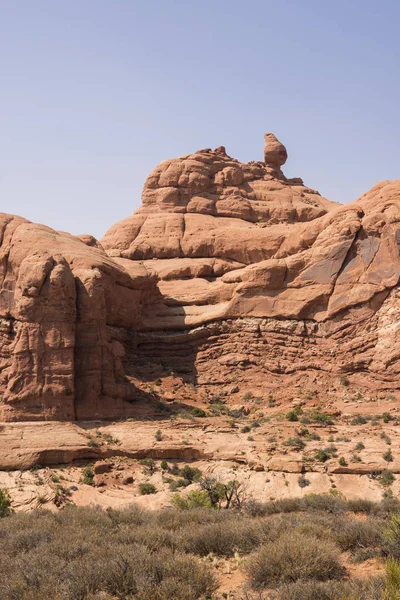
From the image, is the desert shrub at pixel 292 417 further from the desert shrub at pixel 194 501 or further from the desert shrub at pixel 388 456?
the desert shrub at pixel 194 501

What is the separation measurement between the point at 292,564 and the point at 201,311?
31.8 metres

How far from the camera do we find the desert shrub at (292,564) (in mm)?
10656

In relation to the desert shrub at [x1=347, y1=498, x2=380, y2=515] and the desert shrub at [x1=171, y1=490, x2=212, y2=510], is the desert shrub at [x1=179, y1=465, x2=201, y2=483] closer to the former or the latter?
the desert shrub at [x1=171, y1=490, x2=212, y2=510]

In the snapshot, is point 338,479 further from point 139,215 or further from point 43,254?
point 139,215

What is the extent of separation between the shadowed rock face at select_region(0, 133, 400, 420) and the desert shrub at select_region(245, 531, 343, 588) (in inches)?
775

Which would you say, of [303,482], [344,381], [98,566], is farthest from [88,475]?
[98,566]

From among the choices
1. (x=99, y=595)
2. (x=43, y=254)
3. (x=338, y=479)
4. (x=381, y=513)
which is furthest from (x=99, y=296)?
(x=99, y=595)

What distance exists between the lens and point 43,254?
32.0 m

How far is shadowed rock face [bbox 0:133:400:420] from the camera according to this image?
101 feet

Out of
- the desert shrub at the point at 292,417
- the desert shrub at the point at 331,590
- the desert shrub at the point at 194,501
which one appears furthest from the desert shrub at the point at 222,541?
the desert shrub at the point at 292,417

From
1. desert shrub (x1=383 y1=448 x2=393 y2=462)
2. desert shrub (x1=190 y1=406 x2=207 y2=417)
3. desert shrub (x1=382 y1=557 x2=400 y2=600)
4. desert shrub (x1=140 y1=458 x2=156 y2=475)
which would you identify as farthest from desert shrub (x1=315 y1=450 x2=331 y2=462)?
desert shrub (x1=382 y1=557 x2=400 y2=600)

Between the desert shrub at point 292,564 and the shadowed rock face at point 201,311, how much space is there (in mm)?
19676

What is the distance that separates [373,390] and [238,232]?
21.1 metres

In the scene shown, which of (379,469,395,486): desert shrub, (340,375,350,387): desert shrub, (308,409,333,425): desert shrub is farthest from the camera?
(340,375,350,387): desert shrub
